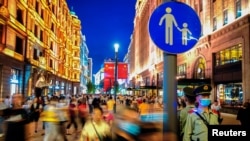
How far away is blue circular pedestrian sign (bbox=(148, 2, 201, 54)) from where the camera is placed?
4.24 metres

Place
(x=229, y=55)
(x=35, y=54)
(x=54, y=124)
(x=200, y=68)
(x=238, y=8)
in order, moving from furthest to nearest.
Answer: (x=35, y=54)
(x=200, y=68)
(x=229, y=55)
(x=238, y=8)
(x=54, y=124)

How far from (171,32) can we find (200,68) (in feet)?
127

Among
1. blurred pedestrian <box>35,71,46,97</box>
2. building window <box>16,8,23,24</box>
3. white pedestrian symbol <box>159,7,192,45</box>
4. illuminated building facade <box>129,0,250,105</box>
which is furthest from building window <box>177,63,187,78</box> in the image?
white pedestrian symbol <box>159,7,192,45</box>

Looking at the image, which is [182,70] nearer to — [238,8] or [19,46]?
[238,8]

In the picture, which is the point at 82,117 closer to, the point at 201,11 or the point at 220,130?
the point at 220,130

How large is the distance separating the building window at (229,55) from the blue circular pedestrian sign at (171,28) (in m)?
28.2

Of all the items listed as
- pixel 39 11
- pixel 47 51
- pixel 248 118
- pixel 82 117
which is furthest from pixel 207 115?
pixel 47 51

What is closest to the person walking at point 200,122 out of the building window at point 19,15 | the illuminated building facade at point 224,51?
the illuminated building facade at point 224,51

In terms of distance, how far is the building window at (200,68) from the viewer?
133ft

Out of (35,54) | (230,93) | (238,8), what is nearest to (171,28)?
(238,8)

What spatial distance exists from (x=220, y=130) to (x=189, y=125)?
5.90ft

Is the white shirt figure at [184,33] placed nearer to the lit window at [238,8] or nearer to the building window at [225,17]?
the lit window at [238,8]

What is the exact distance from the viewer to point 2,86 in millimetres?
29562

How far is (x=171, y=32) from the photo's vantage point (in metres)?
4.27
